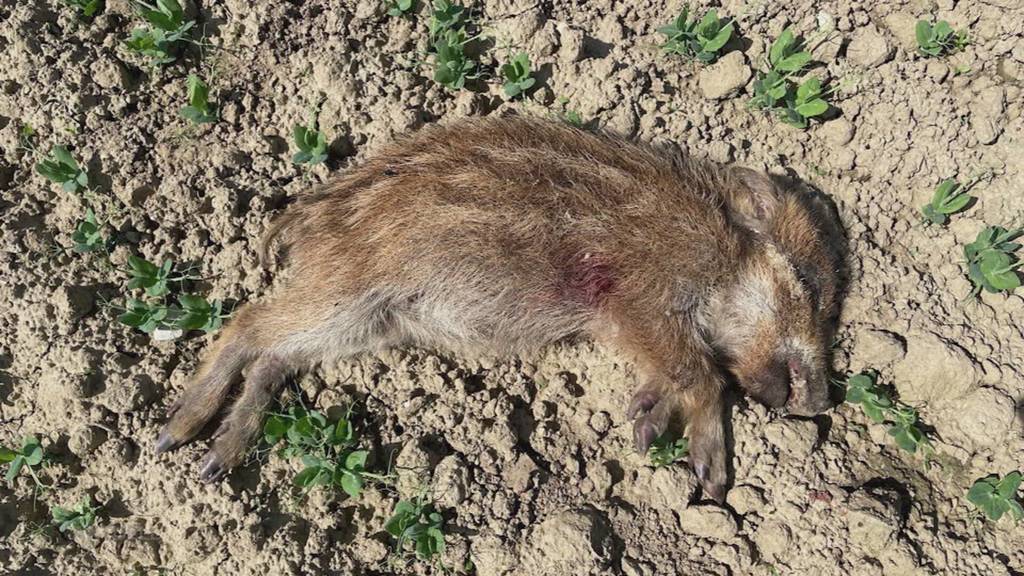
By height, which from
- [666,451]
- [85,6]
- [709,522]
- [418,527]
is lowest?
[709,522]

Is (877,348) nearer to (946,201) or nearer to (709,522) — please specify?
(946,201)

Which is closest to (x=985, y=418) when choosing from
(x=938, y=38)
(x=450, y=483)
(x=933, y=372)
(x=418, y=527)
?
(x=933, y=372)

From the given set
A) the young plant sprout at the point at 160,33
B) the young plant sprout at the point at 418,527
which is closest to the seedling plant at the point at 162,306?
the young plant sprout at the point at 160,33

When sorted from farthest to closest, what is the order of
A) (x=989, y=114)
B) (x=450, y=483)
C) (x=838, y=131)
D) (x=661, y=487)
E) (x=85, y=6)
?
(x=838, y=131)
(x=989, y=114)
(x=85, y=6)
(x=661, y=487)
(x=450, y=483)

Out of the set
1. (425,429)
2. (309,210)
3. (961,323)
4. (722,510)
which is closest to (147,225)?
(309,210)

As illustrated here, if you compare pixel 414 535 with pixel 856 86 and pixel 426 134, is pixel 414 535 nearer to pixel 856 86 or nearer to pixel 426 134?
pixel 426 134

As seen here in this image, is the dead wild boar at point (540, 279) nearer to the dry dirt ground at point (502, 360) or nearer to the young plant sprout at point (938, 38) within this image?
the dry dirt ground at point (502, 360)

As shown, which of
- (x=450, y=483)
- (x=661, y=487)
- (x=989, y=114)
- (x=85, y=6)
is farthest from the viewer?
(x=989, y=114)

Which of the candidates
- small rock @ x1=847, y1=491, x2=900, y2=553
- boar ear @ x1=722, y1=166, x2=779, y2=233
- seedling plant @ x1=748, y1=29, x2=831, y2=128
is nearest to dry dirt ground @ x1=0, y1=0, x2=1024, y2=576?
small rock @ x1=847, y1=491, x2=900, y2=553
